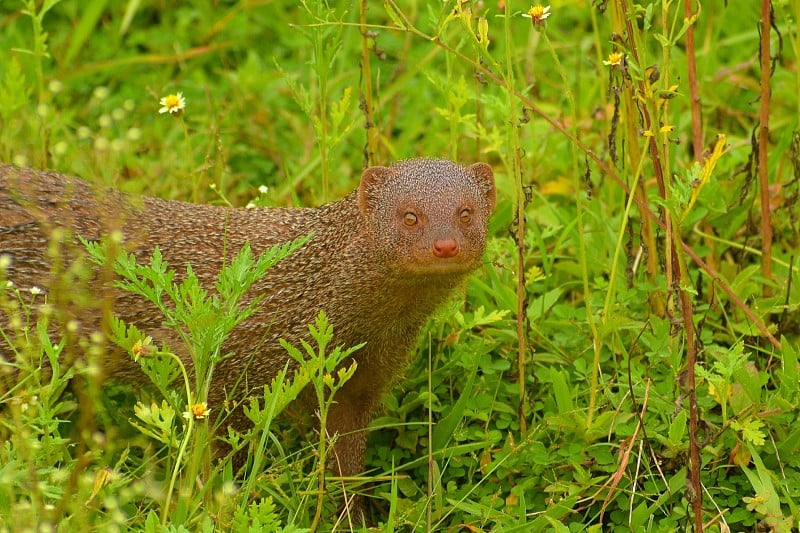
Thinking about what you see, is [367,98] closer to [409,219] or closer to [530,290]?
[409,219]

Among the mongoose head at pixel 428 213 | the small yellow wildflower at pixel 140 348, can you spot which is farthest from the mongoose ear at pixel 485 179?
the small yellow wildflower at pixel 140 348

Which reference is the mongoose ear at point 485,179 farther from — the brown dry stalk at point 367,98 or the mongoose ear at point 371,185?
the brown dry stalk at point 367,98

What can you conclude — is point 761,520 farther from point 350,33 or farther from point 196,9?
point 196,9

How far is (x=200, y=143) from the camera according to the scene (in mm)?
4410

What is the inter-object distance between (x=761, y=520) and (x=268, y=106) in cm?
267

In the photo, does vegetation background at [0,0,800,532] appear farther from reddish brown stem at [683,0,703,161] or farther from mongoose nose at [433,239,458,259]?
mongoose nose at [433,239,458,259]

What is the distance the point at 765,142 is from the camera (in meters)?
3.14

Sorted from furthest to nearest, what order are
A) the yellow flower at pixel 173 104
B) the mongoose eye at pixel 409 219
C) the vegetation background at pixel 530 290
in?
the yellow flower at pixel 173 104 → the mongoose eye at pixel 409 219 → the vegetation background at pixel 530 290

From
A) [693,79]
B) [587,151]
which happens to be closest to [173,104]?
[587,151]

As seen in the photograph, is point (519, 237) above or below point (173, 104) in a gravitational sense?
below

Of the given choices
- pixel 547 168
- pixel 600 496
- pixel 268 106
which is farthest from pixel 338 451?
pixel 268 106

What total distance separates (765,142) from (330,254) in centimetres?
120

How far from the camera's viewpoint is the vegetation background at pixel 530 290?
252cm

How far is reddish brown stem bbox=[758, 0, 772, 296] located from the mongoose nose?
982 mm
